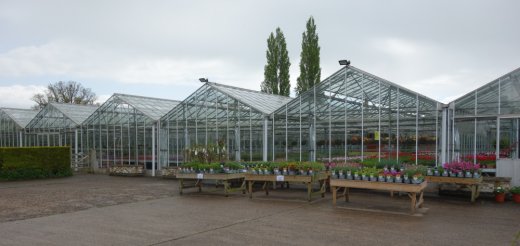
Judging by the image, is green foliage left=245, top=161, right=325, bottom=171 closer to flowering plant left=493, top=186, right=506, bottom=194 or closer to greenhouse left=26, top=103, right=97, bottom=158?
flowering plant left=493, top=186, right=506, bottom=194

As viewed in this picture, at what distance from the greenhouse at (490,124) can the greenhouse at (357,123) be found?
2.07 ft

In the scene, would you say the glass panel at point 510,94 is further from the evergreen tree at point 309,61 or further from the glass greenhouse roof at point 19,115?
the glass greenhouse roof at point 19,115

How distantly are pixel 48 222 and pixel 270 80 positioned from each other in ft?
77.5

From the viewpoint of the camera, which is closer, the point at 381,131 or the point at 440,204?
the point at 440,204

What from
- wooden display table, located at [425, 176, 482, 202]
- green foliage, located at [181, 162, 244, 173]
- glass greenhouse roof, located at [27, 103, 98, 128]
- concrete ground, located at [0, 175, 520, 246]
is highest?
glass greenhouse roof, located at [27, 103, 98, 128]

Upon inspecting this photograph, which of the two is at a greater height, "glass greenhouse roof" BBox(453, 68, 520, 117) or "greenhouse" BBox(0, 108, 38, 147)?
"glass greenhouse roof" BBox(453, 68, 520, 117)

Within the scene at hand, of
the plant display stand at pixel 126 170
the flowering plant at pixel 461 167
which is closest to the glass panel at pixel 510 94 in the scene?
the flowering plant at pixel 461 167

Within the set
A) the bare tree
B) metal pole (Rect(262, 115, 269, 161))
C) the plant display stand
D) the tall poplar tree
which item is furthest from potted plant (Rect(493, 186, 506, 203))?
the bare tree

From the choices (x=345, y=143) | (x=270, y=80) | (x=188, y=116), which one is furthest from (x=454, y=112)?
(x=270, y=80)

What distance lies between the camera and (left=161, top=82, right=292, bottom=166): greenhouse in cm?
1642

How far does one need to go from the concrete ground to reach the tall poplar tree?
18.3 meters

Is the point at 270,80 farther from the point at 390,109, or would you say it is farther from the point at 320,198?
the point at 320,198

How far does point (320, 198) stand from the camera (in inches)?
465

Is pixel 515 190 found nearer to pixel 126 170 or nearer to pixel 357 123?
pixel 357 123
